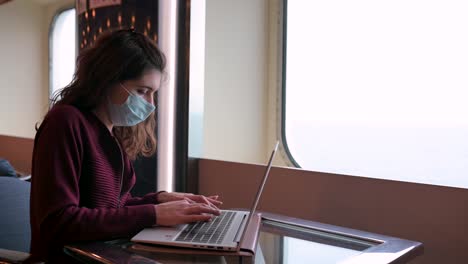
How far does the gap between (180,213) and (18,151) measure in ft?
8.23

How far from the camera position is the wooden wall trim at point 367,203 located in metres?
1.29

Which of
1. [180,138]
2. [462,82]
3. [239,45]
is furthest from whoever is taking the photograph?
[239,45]

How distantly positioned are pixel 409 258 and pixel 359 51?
5.86 feet

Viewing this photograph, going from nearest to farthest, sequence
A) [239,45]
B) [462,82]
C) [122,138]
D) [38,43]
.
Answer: [122,138], [462,82], [239,45], [38,43]

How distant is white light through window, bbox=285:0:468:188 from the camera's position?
2193 mm

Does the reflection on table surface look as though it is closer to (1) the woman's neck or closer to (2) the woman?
(2) the woman

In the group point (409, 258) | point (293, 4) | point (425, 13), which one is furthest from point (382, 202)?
point (293, 4)

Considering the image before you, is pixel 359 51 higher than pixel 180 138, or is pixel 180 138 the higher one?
pixel 359 51

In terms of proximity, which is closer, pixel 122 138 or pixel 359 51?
pixel 122 138

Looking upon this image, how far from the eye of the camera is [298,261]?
1.02 meters

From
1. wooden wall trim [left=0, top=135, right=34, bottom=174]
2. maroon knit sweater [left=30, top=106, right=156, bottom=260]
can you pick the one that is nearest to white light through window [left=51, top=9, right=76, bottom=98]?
wooden wall trim [left=0, top=135, right=34, bottom=174]

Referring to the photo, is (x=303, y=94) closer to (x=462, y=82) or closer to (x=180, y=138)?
(x=462, y=82)

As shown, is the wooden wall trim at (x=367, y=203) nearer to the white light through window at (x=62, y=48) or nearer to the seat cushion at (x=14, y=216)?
the seat cushion at (x=14, y=216)

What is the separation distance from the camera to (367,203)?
1473mm
